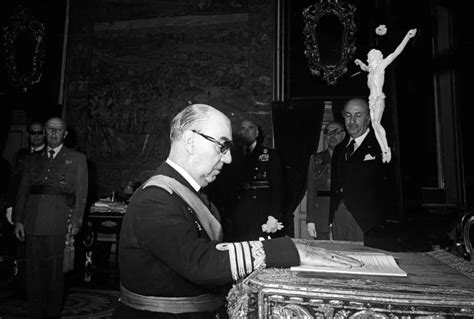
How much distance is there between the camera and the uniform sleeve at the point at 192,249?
118cm

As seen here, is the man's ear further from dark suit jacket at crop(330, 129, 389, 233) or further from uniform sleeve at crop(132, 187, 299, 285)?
dark suit jacket at crop(330, 129, 389, 233)

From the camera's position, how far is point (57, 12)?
7.96 meters

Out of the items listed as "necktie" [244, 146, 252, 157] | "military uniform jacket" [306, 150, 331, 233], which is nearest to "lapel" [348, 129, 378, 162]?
"military uniform jacket" [306, 150, 331, 233]

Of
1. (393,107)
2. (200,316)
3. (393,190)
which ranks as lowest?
(200,316)

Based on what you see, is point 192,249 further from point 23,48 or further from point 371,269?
point 23,48

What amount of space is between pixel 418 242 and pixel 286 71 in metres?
5.51

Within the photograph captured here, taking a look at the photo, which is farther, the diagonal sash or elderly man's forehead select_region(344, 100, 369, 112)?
elderly man's forehead select_region(344, 100, 369, 112)

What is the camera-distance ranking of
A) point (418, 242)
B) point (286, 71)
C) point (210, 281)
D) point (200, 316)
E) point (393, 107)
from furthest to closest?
point (286, 71) < point (393, 107) < point (418, 242) < point (200, 316) < point (210, 281)

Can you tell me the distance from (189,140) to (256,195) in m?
3.73

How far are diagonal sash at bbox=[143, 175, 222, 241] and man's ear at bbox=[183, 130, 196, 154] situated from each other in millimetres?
141

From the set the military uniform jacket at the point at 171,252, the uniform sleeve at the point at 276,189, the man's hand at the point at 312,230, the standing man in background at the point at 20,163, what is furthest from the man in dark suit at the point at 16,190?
the military uniform jacket at the point at 171,252

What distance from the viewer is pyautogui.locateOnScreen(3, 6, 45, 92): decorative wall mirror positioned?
789 centimetres

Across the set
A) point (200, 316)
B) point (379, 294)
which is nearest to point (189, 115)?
point (200, 316)

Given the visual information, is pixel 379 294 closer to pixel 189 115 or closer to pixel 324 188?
pixel 189 115
